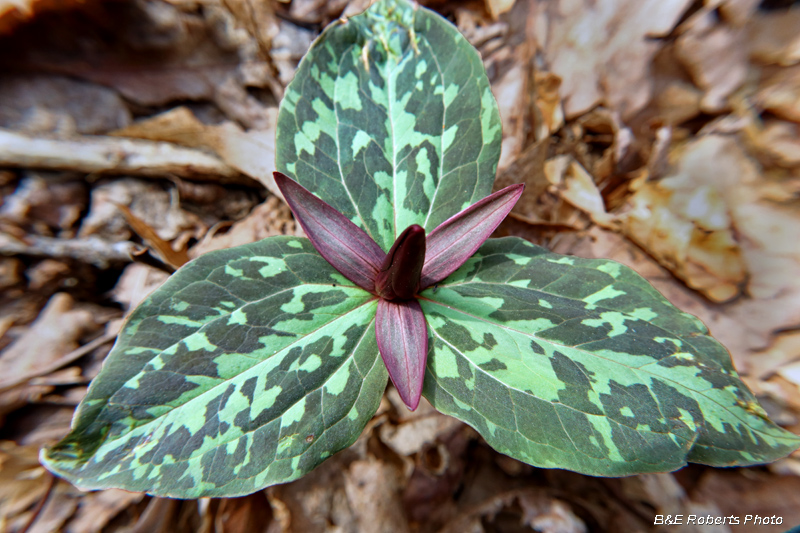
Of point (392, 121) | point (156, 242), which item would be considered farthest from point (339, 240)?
point (156, 242)

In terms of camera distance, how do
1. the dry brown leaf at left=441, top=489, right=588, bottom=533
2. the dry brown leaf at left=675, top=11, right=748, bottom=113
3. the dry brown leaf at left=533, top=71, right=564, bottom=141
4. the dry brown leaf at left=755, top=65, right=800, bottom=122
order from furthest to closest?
the dry brown leaf at left=533, top=71, right=564, bottom=141 → the dry brown leaf at left=675, top=11, right=748, bottom=113 → the dry brown leaf at left=755, top=65, right=800, bottom=122 → the dry brown leaf at left=441, top=489, right=588, bottom=533

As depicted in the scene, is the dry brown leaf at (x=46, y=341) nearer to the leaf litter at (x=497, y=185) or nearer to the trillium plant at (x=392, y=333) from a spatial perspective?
the leaf litter at (x=497, y=185)

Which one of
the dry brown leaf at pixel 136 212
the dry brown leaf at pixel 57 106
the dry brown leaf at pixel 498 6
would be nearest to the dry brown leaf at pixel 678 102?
the dry brown leaf at pixel 498 6

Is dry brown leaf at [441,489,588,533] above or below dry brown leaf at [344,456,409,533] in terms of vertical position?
below

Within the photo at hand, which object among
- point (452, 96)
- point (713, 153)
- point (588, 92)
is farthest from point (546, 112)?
point (452, 96)

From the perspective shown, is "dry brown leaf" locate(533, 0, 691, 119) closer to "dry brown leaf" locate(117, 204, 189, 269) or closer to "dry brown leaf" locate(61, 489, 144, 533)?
"dry brown leaf" locate(117, 204, 189, 269)

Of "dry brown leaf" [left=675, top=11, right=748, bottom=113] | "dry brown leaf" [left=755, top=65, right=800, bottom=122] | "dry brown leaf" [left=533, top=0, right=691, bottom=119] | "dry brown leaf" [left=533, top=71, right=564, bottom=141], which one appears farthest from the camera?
"dry brown leaf" [left=533, top=71, right=564, bottom=141]

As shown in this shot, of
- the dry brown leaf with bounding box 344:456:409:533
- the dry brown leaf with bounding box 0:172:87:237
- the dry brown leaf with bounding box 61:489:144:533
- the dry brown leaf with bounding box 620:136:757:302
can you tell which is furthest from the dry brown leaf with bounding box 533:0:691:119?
the dry brown leaf with bounding box 61:489:144:533
